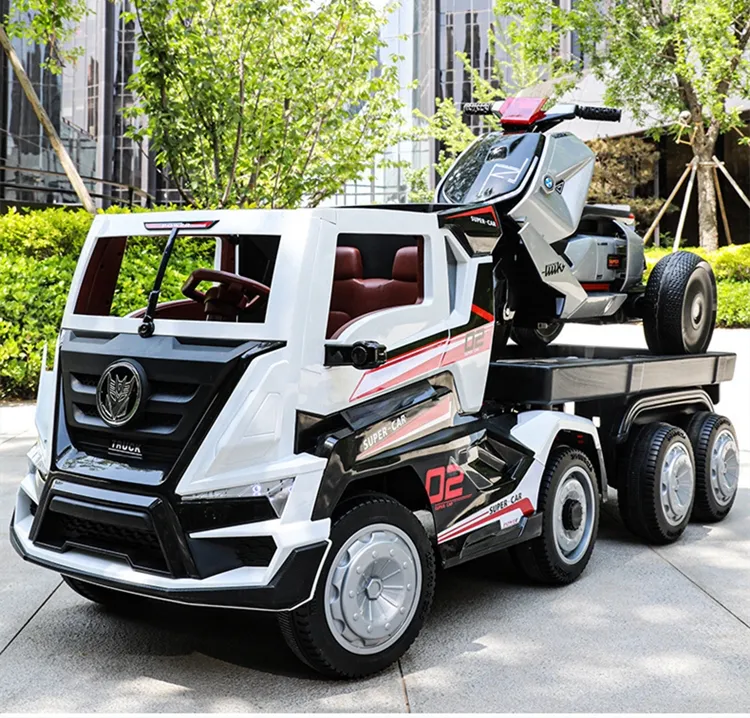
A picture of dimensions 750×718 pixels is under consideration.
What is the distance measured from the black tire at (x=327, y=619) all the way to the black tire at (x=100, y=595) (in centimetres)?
135

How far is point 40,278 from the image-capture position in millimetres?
→ 10516

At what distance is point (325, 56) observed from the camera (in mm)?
14898

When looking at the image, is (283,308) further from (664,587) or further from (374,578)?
(664,587)

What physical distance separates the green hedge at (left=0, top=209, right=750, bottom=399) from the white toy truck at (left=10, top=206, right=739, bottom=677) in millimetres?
5854

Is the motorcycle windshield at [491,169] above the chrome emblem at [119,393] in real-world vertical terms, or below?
above

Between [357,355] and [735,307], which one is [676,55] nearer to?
[735,307]

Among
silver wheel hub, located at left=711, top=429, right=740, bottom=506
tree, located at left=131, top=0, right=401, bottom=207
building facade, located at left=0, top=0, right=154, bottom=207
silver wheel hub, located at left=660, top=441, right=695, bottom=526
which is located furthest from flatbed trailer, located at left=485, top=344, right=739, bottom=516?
building facade, located at left=0, top=0, right=154, bottom=207

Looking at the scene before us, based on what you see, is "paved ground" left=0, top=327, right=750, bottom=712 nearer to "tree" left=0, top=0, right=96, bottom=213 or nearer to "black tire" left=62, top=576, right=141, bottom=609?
"black tire" left=62, top=576, right=141, bottom=609

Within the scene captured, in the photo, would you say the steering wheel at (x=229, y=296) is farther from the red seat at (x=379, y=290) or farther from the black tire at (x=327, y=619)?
the black tire at (x=327, y=619)

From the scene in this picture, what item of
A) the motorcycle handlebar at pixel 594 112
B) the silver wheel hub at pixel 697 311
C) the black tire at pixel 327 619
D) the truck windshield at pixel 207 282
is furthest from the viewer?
the silver wheel hub at pixel 697 311

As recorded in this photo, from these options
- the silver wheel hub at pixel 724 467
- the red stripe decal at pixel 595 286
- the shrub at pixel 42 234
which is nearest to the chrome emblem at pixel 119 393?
the red stripe decal at pixel 595 286

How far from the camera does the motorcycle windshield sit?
19.5 feet

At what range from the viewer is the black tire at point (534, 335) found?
6.71 meters

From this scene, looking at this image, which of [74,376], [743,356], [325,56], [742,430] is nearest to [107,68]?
[325,56]
